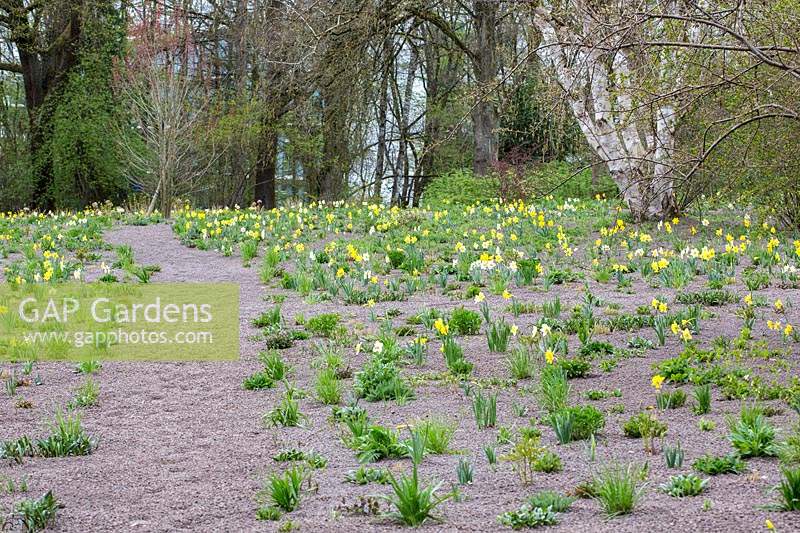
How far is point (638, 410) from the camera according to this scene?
16.5 feet

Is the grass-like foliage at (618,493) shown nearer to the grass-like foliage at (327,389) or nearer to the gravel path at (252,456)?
the gravel path at (252,456)

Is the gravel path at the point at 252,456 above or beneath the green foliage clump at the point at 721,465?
beneath

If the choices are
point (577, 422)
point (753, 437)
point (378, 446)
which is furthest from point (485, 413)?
point (753, 437)

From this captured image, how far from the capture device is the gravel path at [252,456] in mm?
3578

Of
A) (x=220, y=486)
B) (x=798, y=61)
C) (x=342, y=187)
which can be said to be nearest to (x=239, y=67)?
(x=342, y=187)

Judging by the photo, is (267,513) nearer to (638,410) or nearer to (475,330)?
(638,410)

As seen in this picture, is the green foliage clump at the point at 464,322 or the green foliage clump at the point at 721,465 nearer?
the green foliage clump at the point at 721,465

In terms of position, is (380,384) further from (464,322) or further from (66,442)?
(66,442)

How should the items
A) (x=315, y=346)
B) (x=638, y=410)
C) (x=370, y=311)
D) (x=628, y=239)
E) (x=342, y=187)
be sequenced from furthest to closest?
(x=342, y=187) → (x=628, y=239) → (x=370, y=311) → (x=315, y=346) → (x=638, y=410)

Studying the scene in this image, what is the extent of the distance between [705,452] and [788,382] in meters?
1.35

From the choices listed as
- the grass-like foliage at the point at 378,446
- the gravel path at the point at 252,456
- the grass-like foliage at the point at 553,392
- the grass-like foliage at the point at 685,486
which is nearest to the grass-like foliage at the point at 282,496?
the gravel path at the point at 252,456

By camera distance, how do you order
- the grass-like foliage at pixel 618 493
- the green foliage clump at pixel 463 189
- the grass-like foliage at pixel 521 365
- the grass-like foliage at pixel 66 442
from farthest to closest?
the green foliage clump at pixel 463 189
the grass-like foliage at pixel 521 365
the grass-like foliage at pixel 66 442
the grass-like foliage at pixel 618 493

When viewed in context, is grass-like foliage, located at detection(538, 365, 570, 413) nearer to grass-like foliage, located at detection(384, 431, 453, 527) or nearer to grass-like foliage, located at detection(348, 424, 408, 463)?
grass-like foliage, located at detection(348, 424, 408, 463)

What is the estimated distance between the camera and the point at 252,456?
456 cm
